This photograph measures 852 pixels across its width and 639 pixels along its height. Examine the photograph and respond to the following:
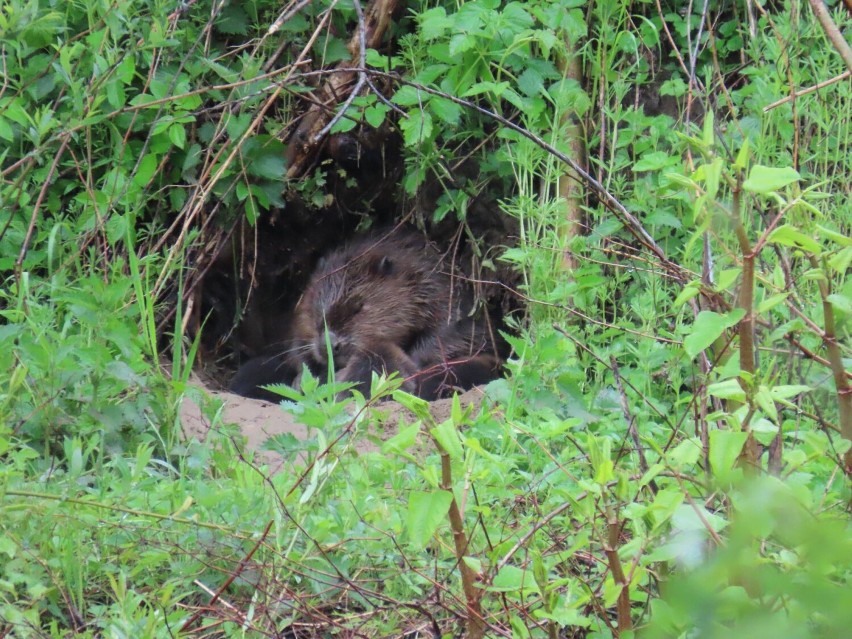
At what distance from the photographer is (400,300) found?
5.99 m

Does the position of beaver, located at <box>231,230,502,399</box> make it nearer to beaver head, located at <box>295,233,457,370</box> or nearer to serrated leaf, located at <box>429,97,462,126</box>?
beaver head, located at <box>295,233,457,370</box>

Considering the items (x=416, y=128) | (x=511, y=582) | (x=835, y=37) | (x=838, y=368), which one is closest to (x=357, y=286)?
(x=416, y=128)

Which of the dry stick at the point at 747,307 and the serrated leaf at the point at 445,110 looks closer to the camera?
the dry stick at the point at 747,307

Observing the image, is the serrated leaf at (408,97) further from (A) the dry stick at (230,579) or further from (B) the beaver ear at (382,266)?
(A) the dry stick at (230,579)

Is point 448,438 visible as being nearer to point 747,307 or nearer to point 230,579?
point 747,307

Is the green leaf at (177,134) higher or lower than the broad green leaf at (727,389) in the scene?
lower

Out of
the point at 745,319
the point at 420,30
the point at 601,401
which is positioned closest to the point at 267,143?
the point at 420,30

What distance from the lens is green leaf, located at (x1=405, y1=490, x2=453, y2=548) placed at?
157 centimetres

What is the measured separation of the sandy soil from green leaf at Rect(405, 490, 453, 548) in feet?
6.11

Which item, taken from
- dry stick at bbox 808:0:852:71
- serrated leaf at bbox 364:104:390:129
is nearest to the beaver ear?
serrated leaf at bbox 364:104:390:129

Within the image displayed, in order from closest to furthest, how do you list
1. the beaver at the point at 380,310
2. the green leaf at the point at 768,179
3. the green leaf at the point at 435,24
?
1. the green leaf at the point at 768,179
2. the green leaf at the point at 435,24
3. the beaver at the point at 380,310

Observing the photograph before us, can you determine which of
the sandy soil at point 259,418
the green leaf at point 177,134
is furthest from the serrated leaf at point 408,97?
the sandy soil at point 259,418

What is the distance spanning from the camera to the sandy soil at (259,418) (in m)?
3.63

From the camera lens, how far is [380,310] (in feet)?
19.7
